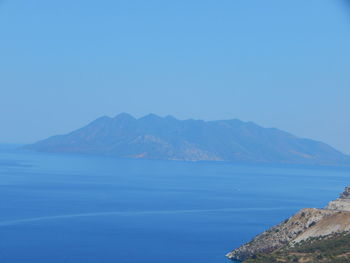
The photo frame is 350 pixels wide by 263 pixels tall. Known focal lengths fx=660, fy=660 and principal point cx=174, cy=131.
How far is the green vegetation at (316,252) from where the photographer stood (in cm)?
2505

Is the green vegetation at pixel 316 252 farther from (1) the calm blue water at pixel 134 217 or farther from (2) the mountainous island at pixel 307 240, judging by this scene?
(1) the calm blue water at pixel 134 217

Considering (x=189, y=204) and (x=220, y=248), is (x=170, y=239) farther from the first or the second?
(x=189, y=204)

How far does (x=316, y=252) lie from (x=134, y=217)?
2393 centimetres

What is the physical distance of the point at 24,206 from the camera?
173 ft

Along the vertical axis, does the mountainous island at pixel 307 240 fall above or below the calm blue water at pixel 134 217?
below

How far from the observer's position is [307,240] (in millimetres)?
29656

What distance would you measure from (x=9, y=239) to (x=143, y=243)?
7.42 m

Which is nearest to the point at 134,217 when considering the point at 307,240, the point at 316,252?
the point at 307,240

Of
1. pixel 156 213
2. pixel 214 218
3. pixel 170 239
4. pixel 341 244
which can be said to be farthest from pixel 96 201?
pixel 341 244

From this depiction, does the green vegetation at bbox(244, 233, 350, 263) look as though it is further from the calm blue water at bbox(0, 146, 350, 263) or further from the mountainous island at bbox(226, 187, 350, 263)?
the calm blue water at bbox(0, 146, 350, 263)

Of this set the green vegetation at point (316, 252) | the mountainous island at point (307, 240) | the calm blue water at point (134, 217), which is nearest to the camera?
the green vegetation at point (316, 252)

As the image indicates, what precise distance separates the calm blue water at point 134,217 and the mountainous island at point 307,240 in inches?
100

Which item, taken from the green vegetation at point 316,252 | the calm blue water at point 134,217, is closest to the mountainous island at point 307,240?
the green vegetation at point 316,252

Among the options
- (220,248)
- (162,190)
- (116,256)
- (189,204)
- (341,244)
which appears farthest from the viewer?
(162,190)
